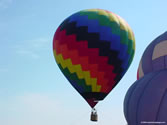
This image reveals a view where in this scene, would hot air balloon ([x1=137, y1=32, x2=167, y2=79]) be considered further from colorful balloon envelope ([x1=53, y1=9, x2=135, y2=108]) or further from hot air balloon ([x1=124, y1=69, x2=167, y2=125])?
colorful balloon envelope ([x1=53, y1=9, x2=135, y2=108])

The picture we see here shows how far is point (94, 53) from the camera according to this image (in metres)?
23.2

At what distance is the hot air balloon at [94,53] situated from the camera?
23.2 m

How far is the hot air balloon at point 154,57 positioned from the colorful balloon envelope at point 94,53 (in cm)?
335

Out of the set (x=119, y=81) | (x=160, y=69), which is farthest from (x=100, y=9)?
(x=160, y=69)

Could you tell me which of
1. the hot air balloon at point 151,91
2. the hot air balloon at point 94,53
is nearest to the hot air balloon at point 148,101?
the hot air balloon at point 151,91

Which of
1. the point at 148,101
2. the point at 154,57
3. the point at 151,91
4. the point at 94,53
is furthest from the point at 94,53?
the point at 148,101

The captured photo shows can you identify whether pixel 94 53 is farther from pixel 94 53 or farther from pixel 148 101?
pixel 148 101

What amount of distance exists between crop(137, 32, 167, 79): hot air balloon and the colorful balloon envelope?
3.35 metres

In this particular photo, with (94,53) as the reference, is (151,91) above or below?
below

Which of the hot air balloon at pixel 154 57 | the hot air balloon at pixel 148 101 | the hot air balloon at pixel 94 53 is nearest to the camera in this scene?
the hot air balloon at pixel 148 101

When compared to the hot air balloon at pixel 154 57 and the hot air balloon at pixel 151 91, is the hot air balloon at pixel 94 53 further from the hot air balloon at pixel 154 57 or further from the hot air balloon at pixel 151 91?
the hot air balloon at pixel 151 91

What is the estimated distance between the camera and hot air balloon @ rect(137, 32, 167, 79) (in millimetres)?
18750

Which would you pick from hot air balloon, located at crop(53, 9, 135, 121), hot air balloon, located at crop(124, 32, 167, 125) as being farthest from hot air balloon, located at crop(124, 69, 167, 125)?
hot air balloon, located at crop(53, 9, 135, 121)

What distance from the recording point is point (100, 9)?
24.8 meters
